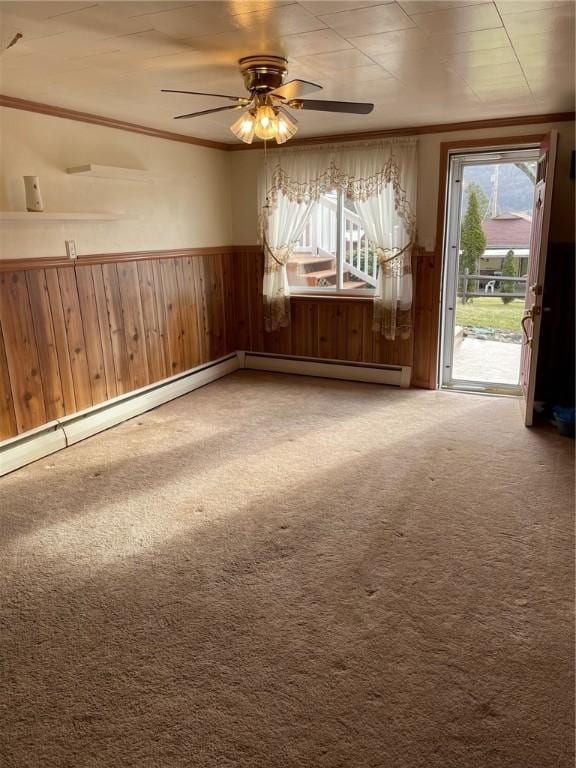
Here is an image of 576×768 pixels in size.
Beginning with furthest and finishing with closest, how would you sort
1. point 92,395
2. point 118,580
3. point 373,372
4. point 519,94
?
point 373,372 < point 92,395 < point 519,94 < point 118,580

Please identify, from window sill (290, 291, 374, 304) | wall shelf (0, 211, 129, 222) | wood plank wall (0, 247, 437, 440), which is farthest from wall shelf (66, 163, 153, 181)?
window sill (290, 291, 374, 304)

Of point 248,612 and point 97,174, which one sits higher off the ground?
point 97,174

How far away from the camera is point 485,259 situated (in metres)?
5.47

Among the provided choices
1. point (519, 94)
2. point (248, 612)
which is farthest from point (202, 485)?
point (519, 94)

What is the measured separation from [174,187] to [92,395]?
6.41ft

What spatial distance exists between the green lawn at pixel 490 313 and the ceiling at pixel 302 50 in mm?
2260

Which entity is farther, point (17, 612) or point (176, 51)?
point (176, 51)

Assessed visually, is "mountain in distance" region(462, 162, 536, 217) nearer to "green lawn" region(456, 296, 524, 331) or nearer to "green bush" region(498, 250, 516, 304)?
"green bush" region(498, 250, 516, 304)

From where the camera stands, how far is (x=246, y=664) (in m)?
1.86

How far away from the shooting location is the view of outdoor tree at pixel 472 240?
5375 millimetres

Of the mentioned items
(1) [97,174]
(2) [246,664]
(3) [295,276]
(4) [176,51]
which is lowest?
(2) [246,664]

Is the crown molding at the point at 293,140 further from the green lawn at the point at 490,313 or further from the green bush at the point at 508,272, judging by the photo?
the green lawn at the point at 490,313

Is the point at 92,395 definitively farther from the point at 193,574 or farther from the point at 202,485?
the point at 193,574

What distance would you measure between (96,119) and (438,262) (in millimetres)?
2872
